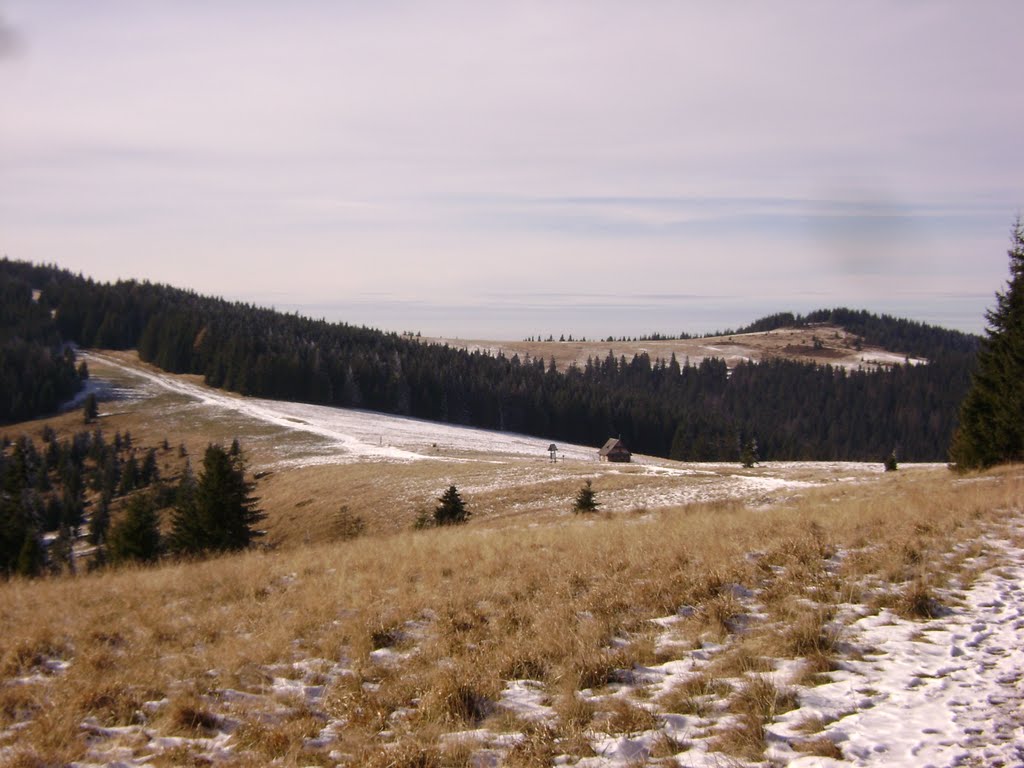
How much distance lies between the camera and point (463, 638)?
7.91 meters

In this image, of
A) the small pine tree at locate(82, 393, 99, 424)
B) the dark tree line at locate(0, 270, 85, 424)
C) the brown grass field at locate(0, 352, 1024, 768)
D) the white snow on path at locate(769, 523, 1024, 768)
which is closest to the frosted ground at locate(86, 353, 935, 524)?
the small pine tree at locate(82, 393, 99, 424)

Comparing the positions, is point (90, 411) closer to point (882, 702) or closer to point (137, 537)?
point (137, 537)

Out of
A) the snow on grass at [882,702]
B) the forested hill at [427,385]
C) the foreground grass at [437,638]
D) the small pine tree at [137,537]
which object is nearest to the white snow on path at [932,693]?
the snow on grass at [882,702]

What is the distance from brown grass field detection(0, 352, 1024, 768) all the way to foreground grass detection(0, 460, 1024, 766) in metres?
0.03

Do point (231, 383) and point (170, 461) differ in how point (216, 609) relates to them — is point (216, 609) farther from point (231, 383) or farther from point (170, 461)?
point (231, 383)

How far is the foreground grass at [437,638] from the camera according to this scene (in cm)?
587

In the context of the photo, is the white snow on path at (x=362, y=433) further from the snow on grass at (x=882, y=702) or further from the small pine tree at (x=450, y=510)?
the snow on grass at (x=882, y=702)

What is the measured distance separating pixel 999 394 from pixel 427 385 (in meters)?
104

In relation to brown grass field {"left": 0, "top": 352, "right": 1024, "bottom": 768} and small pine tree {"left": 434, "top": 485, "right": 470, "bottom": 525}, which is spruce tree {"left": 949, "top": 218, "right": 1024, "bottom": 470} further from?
small pine tree {"left": 434, "top": 485, "right": 470, "bottom": 525}

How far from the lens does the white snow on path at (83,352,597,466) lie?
220 feet

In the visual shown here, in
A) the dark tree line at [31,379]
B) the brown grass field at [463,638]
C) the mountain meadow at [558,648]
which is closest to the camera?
the mountain meadow at [558,648]

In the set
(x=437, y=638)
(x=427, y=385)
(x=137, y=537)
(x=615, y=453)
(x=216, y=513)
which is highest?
(x=427, y=385)

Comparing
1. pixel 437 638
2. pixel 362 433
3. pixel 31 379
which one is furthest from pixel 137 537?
pixel 31 379

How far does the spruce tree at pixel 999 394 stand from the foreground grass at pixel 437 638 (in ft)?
58.2
